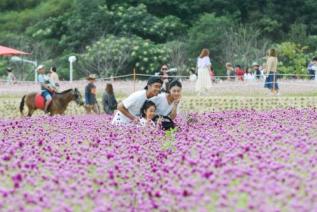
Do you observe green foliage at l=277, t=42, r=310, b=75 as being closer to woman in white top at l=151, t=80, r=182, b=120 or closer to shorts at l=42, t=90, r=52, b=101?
shorts at l=42, t=90, r=52, b=101

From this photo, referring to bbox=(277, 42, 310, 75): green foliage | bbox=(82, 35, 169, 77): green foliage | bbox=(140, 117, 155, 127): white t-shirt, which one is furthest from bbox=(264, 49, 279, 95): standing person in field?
bbox=(82, 35, 169, 77): green foliage

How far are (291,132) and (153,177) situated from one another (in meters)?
1.88

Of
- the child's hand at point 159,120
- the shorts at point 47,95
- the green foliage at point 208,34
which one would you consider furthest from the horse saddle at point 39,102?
the green foliage at point 208,34

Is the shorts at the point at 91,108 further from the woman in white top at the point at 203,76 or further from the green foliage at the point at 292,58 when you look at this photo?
the green foliage at the point at 292,58

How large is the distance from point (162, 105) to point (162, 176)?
5787 mm

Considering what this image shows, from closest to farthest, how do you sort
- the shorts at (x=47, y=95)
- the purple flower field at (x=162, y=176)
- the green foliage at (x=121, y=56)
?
the purple flower field at (x=162, y=176) → the shorts at (x=47, y=95) → the green foliage at (x=121, y=56)

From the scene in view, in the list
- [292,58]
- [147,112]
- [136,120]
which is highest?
[292,58]

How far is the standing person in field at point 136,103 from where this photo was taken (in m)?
12.1

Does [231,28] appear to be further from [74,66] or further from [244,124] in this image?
[244,124]

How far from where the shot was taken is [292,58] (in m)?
41.0

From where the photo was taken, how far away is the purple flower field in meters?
4.96

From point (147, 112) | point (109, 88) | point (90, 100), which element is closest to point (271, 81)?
point (90, 100)

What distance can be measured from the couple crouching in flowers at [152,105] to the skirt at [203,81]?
1390cm

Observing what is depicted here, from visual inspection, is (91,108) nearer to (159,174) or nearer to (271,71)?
(271,71)
